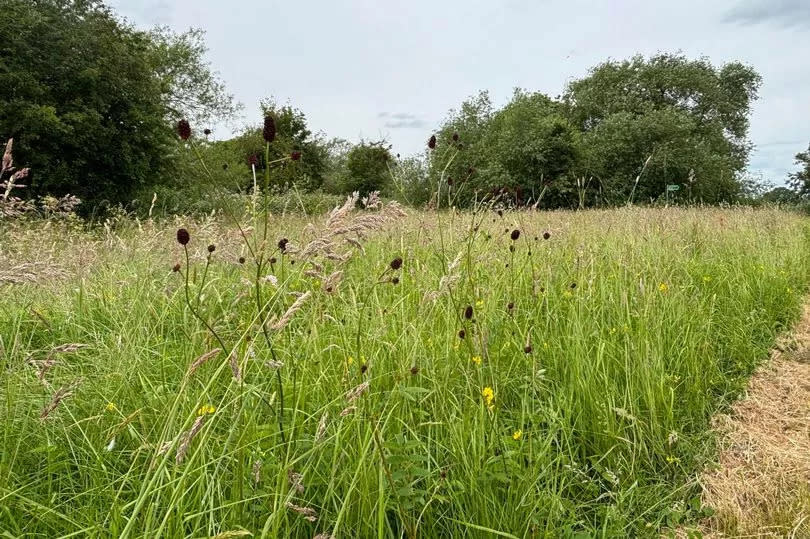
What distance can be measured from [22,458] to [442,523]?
1358 millimetres

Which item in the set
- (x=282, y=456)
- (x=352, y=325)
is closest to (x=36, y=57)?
(x=352, y=325)

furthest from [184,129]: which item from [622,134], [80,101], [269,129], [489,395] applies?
[622,134]

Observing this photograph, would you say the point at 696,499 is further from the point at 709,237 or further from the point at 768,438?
the point at 709,237

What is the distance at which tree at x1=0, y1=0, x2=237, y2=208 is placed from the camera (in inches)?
428

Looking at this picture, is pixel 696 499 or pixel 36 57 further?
pixel 36 57

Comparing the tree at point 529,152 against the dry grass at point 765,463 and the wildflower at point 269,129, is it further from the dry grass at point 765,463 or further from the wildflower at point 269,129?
the wildflower at point 269,129

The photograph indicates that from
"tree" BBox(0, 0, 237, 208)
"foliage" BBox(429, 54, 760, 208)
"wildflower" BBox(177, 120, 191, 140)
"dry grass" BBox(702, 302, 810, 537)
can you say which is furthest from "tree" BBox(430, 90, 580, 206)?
"wildflower" BBox(177, 120, 191, 140)

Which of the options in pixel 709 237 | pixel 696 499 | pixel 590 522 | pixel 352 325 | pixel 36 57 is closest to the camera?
pixel 590 522

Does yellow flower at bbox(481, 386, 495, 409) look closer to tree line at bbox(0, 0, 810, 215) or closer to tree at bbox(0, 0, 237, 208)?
tree line at bbox(0, 0, 810, 215)

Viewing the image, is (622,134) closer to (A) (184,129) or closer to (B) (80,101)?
(B) (80,101)

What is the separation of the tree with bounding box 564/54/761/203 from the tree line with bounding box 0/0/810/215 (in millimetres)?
98

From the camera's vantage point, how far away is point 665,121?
25.0 m

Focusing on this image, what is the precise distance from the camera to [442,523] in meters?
1.41

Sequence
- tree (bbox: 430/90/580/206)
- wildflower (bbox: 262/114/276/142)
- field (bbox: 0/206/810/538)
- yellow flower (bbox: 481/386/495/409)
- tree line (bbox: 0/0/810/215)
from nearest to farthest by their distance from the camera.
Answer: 1. wildflower (bbox: 262/114/276/142)
2. field (bbox: 0/206/810/538)
3. yellow flower (bbox: 481/386/495/409)
4. tree line (bbox: 0/0/810/215)
5. tree (bbox: 430/90/580/206)
